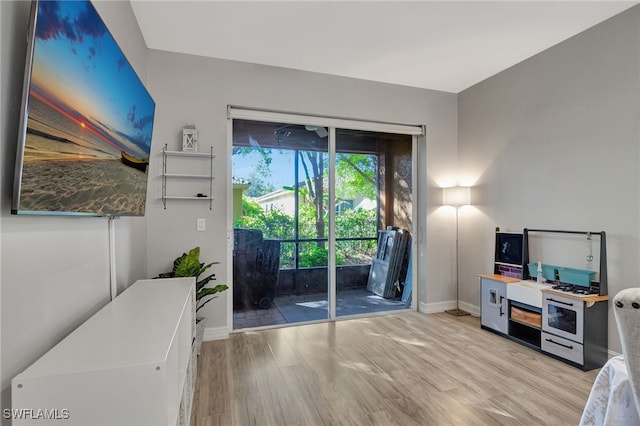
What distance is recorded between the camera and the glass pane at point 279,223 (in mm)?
3314

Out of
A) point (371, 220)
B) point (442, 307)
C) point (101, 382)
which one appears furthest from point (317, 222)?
point (101, 382)

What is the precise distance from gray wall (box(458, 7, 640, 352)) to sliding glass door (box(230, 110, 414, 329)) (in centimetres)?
85

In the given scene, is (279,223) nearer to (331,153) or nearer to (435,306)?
(331,153)

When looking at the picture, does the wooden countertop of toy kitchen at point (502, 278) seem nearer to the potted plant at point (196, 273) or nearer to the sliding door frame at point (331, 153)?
the sliding door frame at point (331, 153)

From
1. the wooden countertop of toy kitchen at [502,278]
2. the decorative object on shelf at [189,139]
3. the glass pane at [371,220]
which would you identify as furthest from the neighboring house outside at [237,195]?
the wooden countertop of toy kitchen at [502,278]

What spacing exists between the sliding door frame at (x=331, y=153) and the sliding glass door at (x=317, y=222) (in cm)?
2

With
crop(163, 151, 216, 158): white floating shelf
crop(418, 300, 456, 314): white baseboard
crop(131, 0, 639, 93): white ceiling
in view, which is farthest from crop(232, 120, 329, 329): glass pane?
crop(418, 300, 456, 314): white baseboard

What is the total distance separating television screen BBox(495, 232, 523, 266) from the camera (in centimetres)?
328

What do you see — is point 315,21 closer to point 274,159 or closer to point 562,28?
point 274,159

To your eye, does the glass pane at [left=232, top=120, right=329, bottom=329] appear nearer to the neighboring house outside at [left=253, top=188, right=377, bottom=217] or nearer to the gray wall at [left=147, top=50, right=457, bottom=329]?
the neighboring house outside at [left=253, top=188, right=377, bottom=217]

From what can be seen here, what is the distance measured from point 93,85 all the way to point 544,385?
3.24 meters

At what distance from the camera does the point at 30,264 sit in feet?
3.51

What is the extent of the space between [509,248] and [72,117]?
3.78 meters

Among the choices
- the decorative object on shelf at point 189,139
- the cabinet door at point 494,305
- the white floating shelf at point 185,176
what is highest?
the decorative object on shelf at point 189,139
